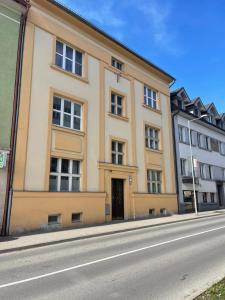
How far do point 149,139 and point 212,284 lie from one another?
60.8 feet

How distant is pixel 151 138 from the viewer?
2381cm

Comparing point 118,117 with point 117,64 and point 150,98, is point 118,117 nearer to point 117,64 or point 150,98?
point 117,64

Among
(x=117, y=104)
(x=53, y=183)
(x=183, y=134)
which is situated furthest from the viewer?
(x=183, y=134)

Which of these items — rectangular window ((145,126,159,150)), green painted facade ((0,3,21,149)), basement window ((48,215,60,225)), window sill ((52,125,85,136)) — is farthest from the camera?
rectangular window ((145,126,159,150))

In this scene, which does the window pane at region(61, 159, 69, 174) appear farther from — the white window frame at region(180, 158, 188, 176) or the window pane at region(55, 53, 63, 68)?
the white window frame at region(180, 158, 188, 176)

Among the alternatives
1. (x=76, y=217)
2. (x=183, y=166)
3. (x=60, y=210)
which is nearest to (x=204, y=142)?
(x=183, y=166)

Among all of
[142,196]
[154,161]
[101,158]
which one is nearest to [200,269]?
[101,158]

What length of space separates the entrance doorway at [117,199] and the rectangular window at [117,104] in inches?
200

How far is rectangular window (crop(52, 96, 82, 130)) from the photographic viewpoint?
16.8 m

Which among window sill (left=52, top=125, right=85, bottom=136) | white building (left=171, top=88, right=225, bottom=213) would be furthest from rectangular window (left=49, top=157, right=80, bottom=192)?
white building (left=171, top=88, right=225, bottom=213)

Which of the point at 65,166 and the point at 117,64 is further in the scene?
the point at 117,64

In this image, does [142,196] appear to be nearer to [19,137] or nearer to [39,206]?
[39,206]

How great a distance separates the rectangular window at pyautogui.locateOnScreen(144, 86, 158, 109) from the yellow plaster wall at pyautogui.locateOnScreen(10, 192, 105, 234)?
1027 cm

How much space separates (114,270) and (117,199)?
12729 millimetres
